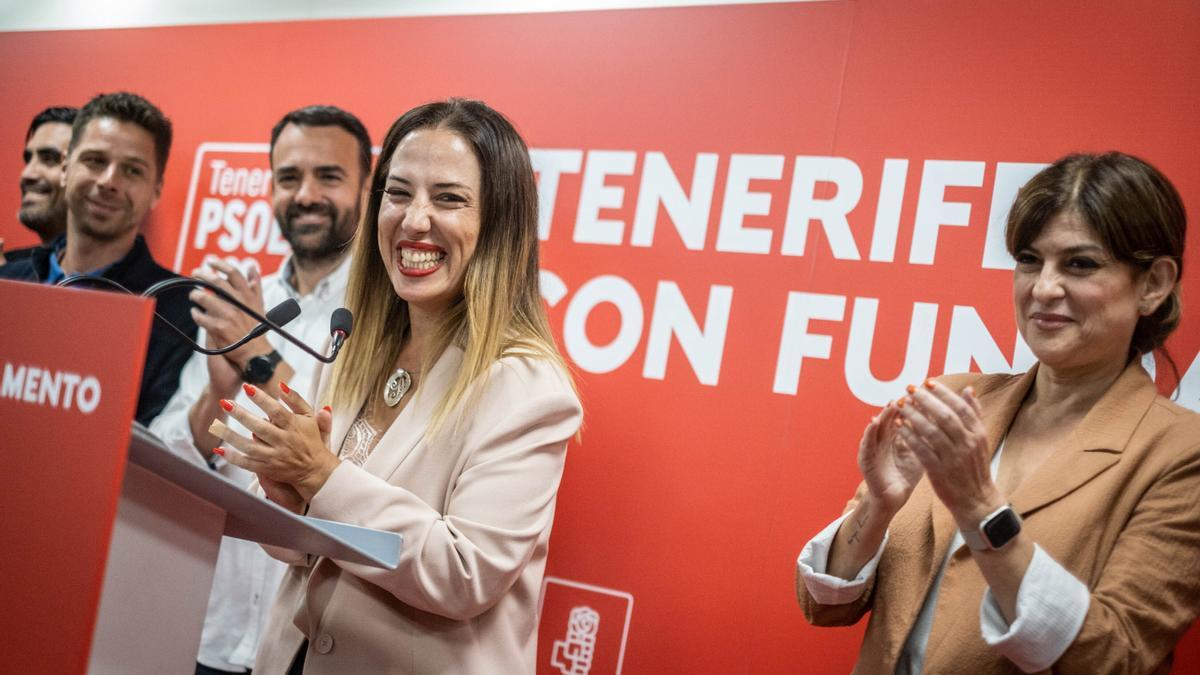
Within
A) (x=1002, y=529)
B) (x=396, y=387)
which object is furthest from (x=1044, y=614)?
(x=396, y=387)

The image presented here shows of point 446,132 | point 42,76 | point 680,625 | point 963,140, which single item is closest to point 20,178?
point 42,76

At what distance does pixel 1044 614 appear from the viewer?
1906 millimetres

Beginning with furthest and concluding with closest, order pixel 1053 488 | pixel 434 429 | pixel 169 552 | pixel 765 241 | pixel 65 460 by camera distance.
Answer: pixel 765 241 → pixel 434 429 → pixel 1053 488 → pixel 169 552 → pixel 65 460

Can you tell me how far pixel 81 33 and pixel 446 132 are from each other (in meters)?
2.72

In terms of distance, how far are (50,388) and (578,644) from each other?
1.94 metres

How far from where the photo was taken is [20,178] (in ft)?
15.0

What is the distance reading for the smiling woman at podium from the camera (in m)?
2.04

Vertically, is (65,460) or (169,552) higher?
(65,460)

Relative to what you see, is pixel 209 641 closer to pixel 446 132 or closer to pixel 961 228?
pixel 446 132

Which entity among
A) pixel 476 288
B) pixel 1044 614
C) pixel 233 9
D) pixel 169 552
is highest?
pixel 233 9

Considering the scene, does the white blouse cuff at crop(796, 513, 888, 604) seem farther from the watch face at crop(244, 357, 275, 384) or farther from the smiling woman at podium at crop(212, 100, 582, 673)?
the watch face at crop(244, 357, 275, 384)

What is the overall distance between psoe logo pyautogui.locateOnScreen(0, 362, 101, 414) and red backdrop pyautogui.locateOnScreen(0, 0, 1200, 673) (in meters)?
1.86

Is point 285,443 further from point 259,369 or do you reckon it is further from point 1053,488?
point 259,369

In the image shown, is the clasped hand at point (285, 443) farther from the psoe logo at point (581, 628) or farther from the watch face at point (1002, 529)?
the psoe logo at point (581, 628)
